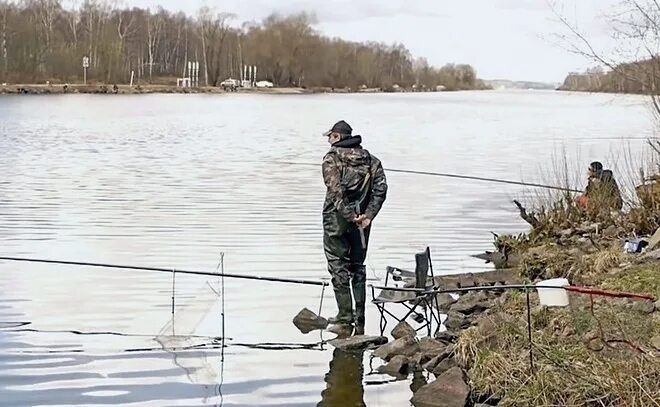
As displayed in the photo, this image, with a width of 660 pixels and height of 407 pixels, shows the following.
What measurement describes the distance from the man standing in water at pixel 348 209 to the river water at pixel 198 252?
1.31ft

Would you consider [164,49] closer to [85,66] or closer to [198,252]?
[85,66]

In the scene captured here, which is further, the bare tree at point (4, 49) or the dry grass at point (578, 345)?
the bare tree at point (4, 49)

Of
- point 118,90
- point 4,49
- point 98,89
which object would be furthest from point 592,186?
point 4,49

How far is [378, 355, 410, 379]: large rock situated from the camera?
760 centimetres

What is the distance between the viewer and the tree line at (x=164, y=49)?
9888 cm

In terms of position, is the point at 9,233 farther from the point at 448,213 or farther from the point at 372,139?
the point at 372,139

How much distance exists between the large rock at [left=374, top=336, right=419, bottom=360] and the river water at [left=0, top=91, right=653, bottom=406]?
14 cm

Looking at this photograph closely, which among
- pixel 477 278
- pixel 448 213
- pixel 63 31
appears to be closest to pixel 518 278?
A: pixel 477 278

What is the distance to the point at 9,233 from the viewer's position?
560 inches

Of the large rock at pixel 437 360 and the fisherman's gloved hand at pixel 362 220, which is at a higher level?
the fisherman's gloved hand at pixel 362 220

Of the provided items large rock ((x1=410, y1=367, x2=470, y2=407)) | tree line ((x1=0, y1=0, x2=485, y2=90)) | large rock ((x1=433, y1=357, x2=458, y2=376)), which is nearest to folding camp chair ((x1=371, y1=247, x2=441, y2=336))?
large rock ((x1=433, y1=357, x2=458, y2=376))

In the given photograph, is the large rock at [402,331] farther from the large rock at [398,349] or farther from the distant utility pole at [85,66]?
the distant utility pole at [85,66]

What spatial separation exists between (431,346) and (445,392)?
1.23 m

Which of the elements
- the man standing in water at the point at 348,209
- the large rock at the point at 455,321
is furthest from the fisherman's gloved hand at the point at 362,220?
the large rock at the point at 455,321
